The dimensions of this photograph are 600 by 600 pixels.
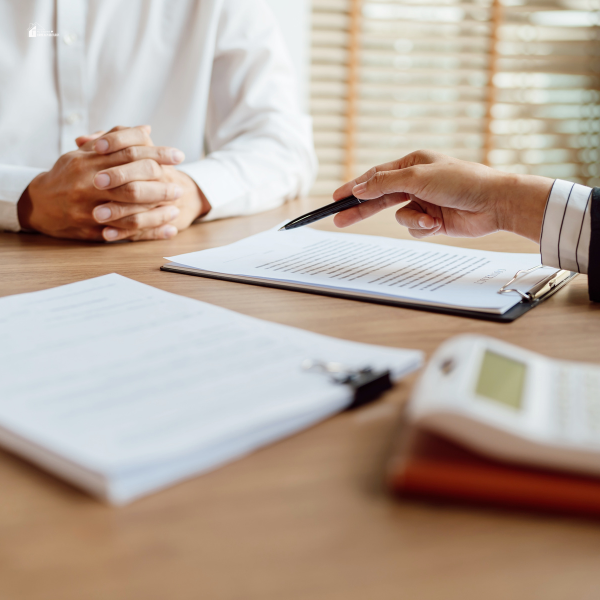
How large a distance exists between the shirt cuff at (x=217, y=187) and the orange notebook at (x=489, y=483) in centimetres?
85

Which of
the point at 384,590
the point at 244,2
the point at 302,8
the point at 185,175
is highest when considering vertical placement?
the point at 302,8

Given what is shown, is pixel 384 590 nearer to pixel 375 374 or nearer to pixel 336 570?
pixel 336 570

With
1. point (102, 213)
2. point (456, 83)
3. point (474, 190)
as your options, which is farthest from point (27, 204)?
point (456, 83)

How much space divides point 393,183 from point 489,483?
0.53 metres

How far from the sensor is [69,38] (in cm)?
126

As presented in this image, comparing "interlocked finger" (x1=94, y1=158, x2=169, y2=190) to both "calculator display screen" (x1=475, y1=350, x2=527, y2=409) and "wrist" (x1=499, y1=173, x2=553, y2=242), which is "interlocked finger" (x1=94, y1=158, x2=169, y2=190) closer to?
"wrist" (x1=499, y1=173, x2=553, y2=242)

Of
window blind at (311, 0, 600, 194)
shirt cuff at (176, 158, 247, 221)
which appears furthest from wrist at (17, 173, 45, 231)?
window blind at (311, 0, 600, 194)

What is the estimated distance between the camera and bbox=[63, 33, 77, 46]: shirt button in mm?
1259

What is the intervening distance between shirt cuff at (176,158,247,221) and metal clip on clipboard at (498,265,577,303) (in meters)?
0.57

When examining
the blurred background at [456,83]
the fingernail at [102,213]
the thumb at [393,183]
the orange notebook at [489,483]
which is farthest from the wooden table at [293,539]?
the blurred background at [456,83]

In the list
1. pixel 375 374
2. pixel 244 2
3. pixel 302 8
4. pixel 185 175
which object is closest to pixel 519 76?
pixel 302 8

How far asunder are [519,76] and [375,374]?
3511 mm

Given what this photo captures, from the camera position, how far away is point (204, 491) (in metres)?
0.32

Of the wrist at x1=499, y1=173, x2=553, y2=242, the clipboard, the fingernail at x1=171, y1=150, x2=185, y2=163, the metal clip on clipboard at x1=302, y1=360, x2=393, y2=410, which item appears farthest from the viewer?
the fingernail at x1=171, y1=150, x2=185, y2=163
